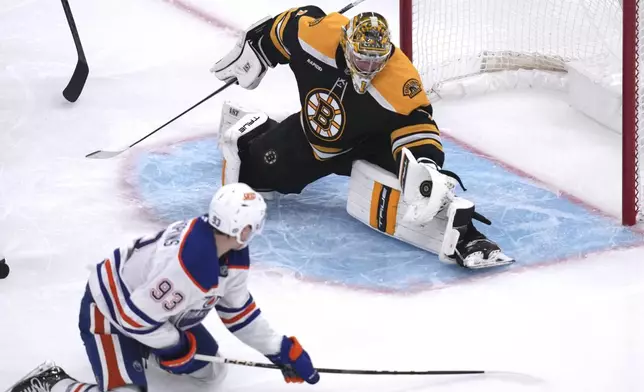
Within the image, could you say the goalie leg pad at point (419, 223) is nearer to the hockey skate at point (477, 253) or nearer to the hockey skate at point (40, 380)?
the hockey skate at point (477, 253)

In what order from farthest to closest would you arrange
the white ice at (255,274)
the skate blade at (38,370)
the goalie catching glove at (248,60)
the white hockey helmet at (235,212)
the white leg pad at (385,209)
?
the goalie catching glove at (248,60) < the white leg pad at (385,209) < the white ice at (255,274) < the skate blade at (38,370) < the white hockey helmet at (235,212)

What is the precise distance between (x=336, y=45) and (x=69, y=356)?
1397mm

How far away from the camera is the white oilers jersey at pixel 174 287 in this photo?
112 inches

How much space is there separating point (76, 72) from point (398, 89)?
6.13ft

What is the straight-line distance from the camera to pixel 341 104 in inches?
160

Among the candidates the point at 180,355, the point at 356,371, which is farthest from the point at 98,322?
the point at 356,371

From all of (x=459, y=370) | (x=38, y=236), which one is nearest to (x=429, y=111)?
(x=459, y=370)

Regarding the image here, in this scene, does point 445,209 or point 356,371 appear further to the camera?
point 445,209

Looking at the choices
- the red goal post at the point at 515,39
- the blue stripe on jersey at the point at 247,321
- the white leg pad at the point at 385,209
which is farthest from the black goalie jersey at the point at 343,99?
the blue stripe on jersey at the point at 247,321

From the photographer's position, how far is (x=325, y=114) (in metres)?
4.11

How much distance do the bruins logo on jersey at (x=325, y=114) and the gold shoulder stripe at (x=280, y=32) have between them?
26cm

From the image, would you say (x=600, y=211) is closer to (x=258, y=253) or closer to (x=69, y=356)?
(x=258, y=253)

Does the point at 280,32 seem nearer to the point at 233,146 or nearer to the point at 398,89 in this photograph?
the point at 233,146

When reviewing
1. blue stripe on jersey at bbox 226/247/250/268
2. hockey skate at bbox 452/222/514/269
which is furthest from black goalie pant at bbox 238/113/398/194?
blue stripe on jersey at bbox 226/247/250/268
